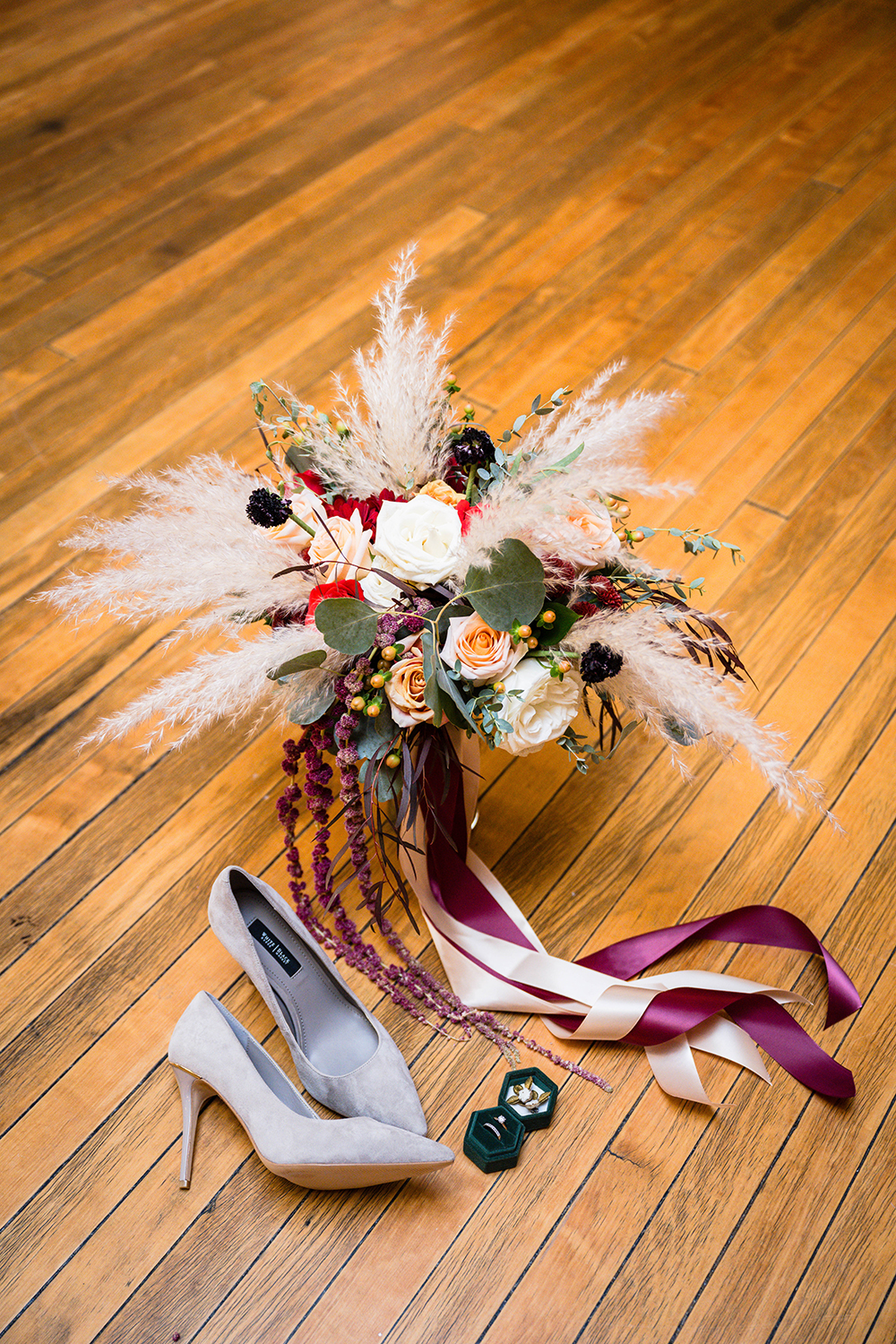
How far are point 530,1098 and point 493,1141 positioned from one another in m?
0.07

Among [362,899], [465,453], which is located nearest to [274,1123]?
[362,899]

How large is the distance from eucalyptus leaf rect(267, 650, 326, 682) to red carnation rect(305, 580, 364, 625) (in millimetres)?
72

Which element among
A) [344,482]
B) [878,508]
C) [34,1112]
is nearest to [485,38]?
[878,508]

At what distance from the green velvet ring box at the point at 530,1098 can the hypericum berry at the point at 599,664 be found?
527 millimetres

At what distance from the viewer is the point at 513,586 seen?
124 centimetres

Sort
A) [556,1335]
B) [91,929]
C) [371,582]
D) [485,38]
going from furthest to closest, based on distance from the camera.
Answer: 1. [485,38]
2. [91,929]
3. [371,582]
4. [556,1335]

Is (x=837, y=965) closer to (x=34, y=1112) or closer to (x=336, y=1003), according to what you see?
(x=336, y=1003)

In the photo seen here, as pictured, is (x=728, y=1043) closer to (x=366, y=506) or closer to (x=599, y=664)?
(x=599, y=664)

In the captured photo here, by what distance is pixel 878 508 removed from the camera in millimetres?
2207

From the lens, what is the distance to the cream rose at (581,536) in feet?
4.06

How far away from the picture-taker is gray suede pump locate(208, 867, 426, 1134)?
1324 millimetres

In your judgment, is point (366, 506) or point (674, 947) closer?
point (366, 506)

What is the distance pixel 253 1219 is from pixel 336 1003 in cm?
27

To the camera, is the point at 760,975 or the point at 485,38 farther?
the point at 485,38
